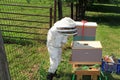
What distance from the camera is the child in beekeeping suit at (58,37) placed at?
6883mm

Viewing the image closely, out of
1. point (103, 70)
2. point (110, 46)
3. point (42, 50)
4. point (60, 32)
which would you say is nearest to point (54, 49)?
point (60, 32)

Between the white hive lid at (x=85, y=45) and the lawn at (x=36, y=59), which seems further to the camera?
the lawn at (x=36, y=59)

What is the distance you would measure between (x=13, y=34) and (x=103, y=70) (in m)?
5.00

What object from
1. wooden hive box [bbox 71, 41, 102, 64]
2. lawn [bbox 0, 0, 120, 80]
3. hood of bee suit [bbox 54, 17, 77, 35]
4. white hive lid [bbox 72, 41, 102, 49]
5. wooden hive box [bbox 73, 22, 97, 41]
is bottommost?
lawn [bbox 0, 0, 120, 80]

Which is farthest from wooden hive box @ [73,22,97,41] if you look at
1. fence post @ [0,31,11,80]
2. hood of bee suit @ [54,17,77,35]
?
fence post @ [0,31,11,80]

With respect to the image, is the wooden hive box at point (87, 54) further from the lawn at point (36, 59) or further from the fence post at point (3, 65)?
the fence post at point (3, 65)

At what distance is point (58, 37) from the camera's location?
7.01 meters

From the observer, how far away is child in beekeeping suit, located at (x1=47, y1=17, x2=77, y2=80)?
22.6ft

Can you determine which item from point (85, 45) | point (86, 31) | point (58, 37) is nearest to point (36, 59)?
point (86, 31)

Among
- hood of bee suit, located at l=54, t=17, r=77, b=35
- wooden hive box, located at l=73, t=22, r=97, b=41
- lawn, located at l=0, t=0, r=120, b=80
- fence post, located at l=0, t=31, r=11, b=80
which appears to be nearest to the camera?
fence post, located at l=0, t=31, r=11, b=80

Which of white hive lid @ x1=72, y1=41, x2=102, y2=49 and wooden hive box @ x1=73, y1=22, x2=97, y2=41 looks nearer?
white hive lid @ x1=72, y1=41, x2=102, y2=49

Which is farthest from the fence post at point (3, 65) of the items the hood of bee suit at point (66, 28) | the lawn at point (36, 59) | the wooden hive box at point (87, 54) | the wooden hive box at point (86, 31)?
the wooden hive box at point (86, 31)

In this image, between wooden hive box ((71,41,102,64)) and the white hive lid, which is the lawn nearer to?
wooden hive box ((71,41,102,64))

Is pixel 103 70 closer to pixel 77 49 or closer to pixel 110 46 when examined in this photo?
pixel 77 49
